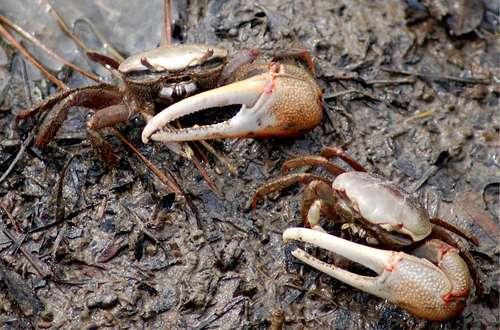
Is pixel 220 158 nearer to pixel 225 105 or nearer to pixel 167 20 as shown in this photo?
pixel 225 105

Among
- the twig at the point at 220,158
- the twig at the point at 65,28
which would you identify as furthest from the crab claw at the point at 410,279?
the twig at the point at 65,28

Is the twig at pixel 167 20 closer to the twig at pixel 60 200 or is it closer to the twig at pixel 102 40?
the twig at pixel 102 40

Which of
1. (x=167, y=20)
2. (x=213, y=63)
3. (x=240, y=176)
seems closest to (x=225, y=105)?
(x=213, y=63)

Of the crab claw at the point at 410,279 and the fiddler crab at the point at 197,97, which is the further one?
the fiddler crab at the point at 197,97

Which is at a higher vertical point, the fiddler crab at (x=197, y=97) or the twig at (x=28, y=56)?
the twig at (x=28, y=56)

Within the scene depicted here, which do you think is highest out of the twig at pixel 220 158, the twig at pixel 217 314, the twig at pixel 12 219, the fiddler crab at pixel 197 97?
the fiddler crab at pixel 197 97

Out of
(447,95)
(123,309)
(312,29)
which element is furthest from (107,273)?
(447,95)

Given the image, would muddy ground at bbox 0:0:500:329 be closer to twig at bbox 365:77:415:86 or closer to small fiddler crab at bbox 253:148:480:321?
twig at bbox 365:77:415:86

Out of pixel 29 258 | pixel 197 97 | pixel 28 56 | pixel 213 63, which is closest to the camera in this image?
pixel 197 97
